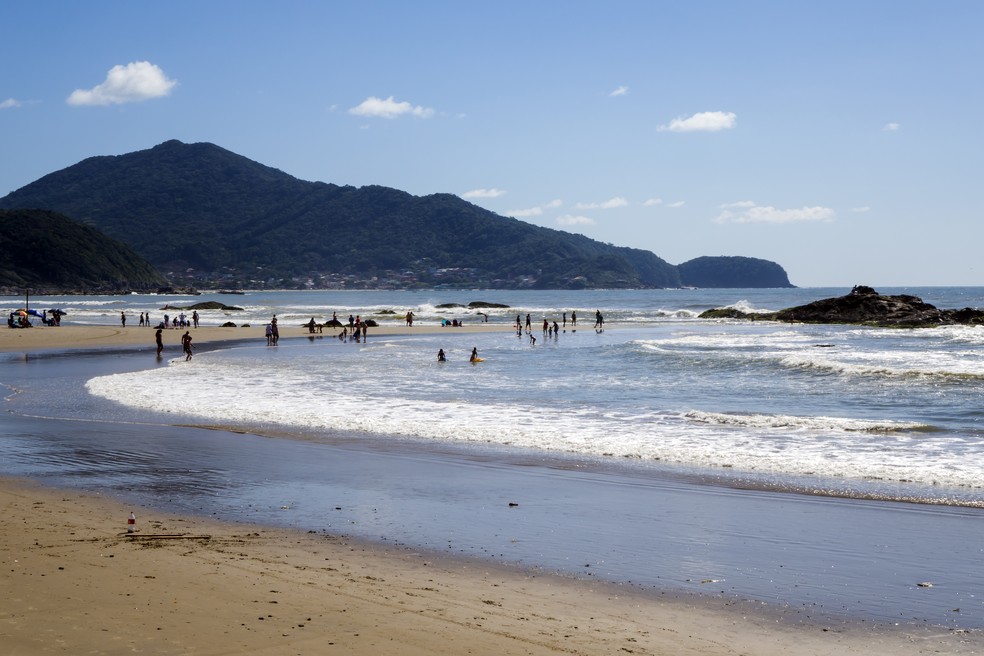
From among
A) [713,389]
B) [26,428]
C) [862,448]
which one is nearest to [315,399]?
[26,428]

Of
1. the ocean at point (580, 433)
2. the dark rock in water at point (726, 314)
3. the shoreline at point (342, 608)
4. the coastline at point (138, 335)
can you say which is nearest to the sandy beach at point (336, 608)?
the shoreline at point (342, 608)

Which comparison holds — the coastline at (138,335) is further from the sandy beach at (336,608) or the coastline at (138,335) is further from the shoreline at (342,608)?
the shoreline at (342,608)

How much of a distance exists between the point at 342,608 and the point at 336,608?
5 centimetres

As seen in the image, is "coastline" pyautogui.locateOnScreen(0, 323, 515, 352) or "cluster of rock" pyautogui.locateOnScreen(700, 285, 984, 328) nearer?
"coastline" pyautogui.locateOnScreen(0, 323, 515, 352)

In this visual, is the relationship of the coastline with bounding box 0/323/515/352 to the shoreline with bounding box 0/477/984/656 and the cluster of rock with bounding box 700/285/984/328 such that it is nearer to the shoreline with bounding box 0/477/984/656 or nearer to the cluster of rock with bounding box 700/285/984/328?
the cluster of rock with bounding box 700/285/984/328

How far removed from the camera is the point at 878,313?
2758 inches

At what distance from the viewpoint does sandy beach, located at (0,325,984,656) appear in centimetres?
614

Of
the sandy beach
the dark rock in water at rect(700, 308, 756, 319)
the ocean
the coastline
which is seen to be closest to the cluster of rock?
the dark rock in water at rect(700, 308, 756, 319)

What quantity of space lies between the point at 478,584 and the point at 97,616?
10.2 ft

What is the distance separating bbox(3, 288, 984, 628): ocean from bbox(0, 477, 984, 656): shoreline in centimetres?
64

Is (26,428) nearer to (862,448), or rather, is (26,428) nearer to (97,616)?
(97,616)

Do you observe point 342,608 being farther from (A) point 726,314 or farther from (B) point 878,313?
(A) point 726,314

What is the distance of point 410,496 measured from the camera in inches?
468

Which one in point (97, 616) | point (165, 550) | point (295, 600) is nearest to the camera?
point (97, 616)
